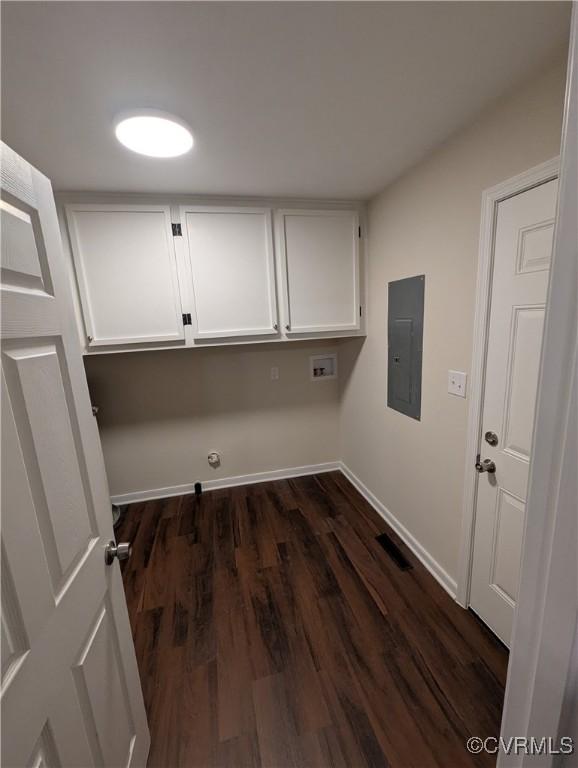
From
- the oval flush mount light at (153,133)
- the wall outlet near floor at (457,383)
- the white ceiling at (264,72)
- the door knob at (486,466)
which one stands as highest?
the white ceiling at (264,72)

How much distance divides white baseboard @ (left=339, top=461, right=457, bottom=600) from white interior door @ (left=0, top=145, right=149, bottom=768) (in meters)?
1.61

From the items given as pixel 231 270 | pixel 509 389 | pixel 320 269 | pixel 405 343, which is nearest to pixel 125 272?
pixel 231 270

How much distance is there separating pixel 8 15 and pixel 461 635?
2.75 metres

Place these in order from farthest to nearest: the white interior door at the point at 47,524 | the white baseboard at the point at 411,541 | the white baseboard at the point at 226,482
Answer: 1. the white baseboard at the point at 226,482
2. the white baseboard at the point at 411,541
3. the white interior door at the point at 47,524

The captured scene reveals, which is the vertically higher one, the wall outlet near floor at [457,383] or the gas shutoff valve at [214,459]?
the wall outlet near floor at [457,383]

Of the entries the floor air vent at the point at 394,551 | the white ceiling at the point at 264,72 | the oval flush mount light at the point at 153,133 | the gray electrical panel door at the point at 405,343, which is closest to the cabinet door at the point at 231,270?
the white ceiling at the point at 264,72

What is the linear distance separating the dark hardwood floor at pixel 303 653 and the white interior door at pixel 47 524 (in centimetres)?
46

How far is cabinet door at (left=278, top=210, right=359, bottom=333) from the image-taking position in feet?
7.11

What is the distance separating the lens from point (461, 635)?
147cm

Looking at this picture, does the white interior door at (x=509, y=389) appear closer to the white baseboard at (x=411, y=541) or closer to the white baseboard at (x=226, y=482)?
the white baseboard at (x=411, y=541)

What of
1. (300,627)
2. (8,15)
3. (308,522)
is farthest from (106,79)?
(308,522)

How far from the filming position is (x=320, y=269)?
2.25m

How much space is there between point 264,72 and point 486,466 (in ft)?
5.87

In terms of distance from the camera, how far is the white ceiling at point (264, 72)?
2.69 ft
